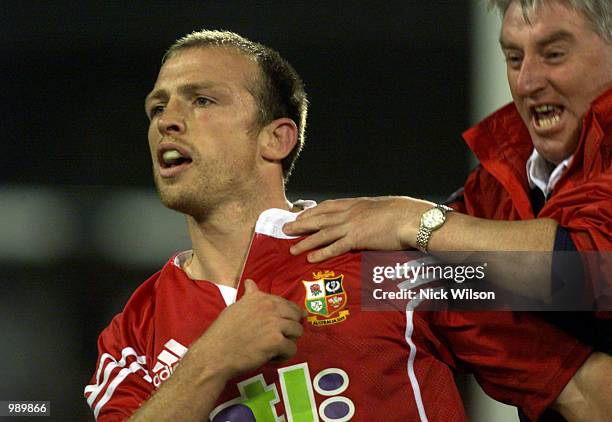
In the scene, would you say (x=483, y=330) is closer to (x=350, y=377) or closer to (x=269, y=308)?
(x=350, y=377)

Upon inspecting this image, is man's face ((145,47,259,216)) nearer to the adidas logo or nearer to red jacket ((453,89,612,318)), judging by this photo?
the adidas logo

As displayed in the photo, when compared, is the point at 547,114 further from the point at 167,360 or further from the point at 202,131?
the point at 167,360

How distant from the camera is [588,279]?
5.12 ft

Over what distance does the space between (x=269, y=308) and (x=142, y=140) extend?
4.54 feet

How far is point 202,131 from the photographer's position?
186cm

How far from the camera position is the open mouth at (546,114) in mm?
1769

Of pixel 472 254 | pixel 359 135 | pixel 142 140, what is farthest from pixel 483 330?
pixel 142 140

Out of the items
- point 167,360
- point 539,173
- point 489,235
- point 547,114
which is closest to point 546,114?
point 547,114

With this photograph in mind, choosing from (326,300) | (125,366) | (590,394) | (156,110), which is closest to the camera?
(590,394)

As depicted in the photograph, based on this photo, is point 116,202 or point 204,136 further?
point 116,202

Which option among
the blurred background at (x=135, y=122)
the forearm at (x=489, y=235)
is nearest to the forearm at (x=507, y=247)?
the forearm at (x=489, y=235)

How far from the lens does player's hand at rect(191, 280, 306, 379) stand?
5.15ft

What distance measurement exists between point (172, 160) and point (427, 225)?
50cm

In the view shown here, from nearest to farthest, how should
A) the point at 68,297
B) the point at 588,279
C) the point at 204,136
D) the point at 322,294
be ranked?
the point at 588,279, the point at 322,294, the point at 204,136, the point at 68,297
